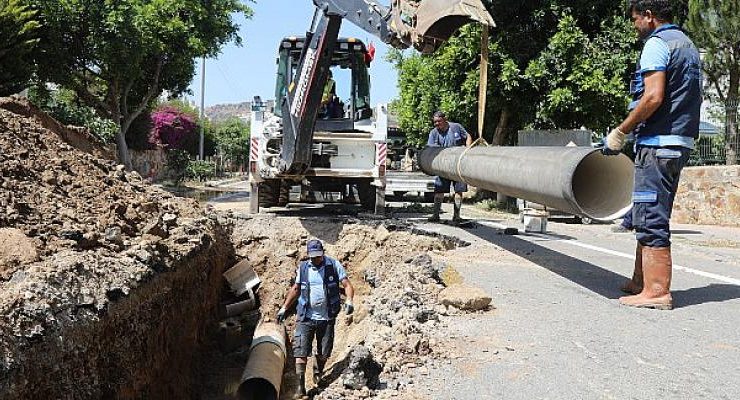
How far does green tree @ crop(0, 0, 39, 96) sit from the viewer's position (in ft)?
45.2

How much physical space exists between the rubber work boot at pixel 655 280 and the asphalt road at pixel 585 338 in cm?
9

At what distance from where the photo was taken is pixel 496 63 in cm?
1641

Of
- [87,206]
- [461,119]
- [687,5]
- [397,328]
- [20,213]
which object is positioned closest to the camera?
[397,328]

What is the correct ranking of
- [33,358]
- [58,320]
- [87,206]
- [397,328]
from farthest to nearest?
[87,206] < [397,328] < [58,320] < [33,358]

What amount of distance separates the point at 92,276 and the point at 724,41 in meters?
15.2

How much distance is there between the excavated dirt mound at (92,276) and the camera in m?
3.77

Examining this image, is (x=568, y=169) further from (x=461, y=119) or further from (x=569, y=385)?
(x=461, y=119)

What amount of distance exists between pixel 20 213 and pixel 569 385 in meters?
4.52

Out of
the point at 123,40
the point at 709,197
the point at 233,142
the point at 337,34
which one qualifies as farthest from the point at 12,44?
the point at 233,142

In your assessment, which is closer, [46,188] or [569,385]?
[569,385]

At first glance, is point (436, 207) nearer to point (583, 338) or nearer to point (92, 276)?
point (583, 338)

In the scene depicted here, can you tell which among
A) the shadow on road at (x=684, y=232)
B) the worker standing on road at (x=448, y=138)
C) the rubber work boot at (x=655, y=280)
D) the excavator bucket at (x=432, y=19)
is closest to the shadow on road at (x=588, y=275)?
the rubber work boot at (x=655, y=280)

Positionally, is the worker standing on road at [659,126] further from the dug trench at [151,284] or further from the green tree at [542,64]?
the green tree at [542,64]

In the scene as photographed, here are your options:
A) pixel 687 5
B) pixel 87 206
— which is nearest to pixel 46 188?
pixel 87 206
